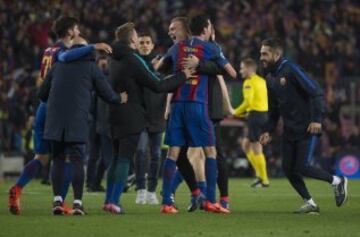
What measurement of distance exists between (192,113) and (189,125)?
0.48ft

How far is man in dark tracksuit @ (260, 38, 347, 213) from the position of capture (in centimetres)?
1353

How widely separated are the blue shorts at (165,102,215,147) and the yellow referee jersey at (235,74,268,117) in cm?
849

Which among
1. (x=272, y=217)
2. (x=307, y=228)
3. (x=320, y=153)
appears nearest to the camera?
(x=307, y=228)

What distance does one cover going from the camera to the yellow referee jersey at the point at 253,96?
22.0 m

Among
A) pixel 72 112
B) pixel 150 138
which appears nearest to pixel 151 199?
pixel 150 138

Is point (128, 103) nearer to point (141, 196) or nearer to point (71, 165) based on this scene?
point (71, 165)

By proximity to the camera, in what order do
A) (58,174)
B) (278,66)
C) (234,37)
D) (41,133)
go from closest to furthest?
1. (58,174)
2. (41,133)
3. (278,66)
4. (234,37)

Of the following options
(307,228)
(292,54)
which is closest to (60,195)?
(307,228)

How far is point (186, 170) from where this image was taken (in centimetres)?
1377

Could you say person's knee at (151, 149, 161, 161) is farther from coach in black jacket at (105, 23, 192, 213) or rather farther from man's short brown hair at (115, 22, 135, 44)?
man's short brown hair at (115, 22, 135, 44)

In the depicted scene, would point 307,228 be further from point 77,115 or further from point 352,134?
point 352,134

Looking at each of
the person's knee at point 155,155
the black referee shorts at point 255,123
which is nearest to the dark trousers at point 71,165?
the person's knee at point 155,155

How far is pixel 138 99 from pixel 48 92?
104 cm

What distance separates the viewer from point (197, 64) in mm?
13102
